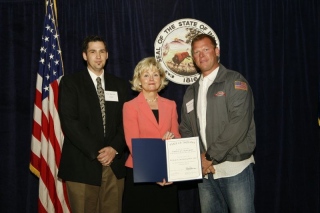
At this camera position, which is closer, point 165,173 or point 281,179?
point 165,173

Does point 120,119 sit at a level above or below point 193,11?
below

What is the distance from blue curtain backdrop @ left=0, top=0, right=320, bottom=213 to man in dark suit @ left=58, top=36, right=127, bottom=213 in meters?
1.08

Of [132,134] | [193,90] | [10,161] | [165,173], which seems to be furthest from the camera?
[10,161]

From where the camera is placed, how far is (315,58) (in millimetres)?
3979

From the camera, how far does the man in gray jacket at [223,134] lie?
2420mm

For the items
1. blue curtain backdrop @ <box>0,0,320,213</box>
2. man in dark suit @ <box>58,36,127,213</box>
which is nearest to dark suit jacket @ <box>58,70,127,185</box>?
man in dark suit @ <box>58,36,127,213</box>

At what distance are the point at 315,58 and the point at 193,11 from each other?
1.61m

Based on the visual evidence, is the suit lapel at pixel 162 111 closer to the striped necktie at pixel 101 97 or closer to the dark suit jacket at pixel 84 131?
the dark suit jacket at pixel 84 131

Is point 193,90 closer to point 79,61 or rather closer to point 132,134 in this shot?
point 132,134

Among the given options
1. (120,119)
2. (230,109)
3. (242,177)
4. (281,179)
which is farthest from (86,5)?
(281,179)

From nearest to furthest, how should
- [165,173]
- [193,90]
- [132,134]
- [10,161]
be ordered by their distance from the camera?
[165,173]
[132,134]
[193,90]
[10,161]

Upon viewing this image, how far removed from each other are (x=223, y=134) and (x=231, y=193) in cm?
46

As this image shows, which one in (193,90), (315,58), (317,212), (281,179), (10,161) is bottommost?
(317,212)

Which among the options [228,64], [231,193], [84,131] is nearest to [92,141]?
[84,131]
